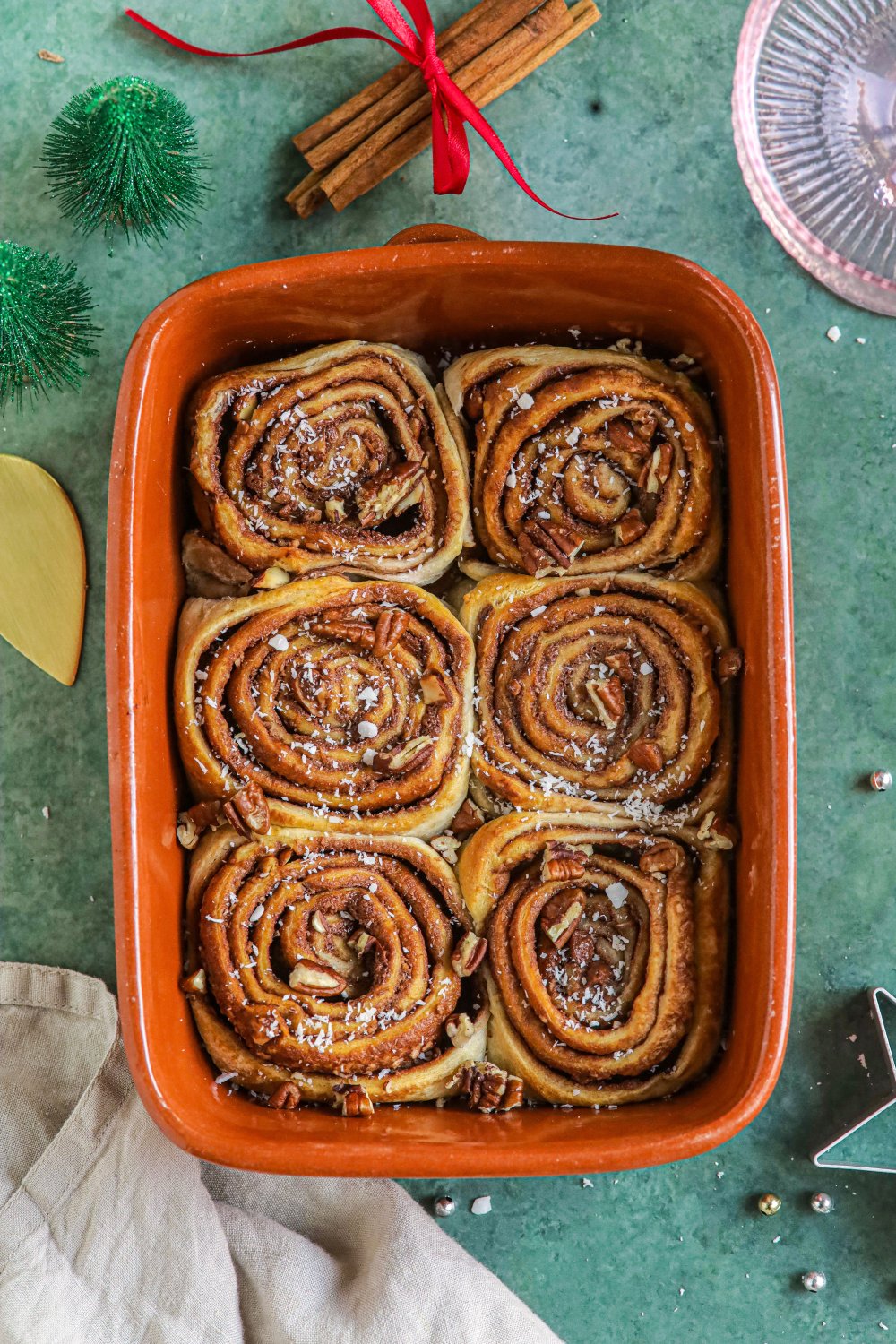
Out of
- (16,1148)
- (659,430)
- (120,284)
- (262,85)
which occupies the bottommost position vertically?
(16,1148)

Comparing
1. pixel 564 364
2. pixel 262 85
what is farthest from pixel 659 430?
pixel 262 85

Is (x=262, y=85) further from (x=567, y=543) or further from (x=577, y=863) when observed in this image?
(x=577, y=863)

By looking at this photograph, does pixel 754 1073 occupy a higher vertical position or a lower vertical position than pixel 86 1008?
higher

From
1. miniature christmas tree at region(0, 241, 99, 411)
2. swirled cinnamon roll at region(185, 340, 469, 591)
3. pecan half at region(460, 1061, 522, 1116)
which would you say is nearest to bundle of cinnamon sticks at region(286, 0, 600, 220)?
swirled cinnamon roll at region(185, 340, 469, 591)

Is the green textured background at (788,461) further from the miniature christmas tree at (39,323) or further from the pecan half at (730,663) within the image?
the pecan half at (730,663)

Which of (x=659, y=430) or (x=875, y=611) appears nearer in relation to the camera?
(x=659, y=430)

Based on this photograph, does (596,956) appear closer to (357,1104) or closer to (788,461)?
(357,1104)

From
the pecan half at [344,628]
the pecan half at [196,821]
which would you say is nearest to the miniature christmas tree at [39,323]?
the pecan half at [344,628]
